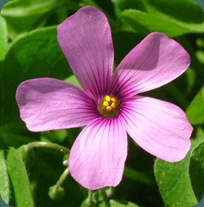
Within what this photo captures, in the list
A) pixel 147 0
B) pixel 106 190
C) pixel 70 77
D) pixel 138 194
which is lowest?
pixel 138 194

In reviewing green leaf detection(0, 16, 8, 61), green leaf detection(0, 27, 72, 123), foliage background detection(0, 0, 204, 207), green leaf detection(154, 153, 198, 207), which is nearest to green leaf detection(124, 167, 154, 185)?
foliage background detection(0, 0, 204, 207)

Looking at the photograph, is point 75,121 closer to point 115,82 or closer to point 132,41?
point 115,82

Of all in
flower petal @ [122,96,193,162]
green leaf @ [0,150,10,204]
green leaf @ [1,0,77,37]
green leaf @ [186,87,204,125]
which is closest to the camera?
flower petal @ [122,96,193,162]

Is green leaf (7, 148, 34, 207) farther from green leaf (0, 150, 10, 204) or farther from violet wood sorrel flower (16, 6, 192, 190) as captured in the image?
violet wood sorrel flower (16, 6, 192, 190)

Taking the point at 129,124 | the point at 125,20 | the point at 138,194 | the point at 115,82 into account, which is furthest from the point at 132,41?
the point at 138,194

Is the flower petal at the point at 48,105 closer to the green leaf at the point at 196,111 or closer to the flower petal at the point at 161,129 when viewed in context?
the flower petal at the point at 161,129
